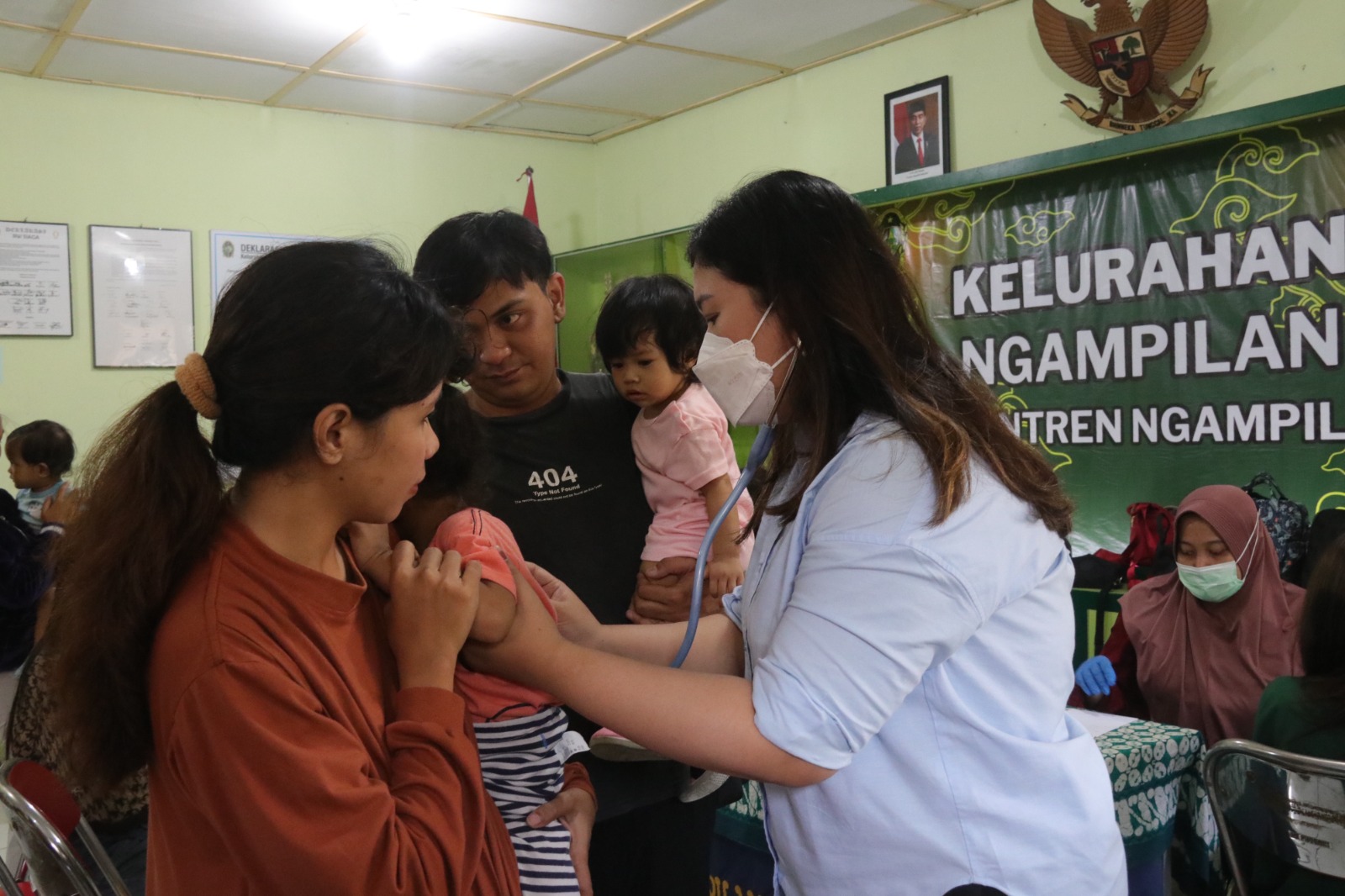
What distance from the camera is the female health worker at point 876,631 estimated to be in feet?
3.15

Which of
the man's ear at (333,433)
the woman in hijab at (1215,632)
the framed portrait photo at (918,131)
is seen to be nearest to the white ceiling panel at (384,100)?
the framed portrait photo at (918,131)

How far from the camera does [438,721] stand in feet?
3.18

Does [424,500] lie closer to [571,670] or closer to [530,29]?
[571,670]

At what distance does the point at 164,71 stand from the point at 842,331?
15.0 feet

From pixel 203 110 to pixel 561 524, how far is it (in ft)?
14.5

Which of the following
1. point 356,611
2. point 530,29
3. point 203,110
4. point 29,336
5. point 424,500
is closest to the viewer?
point 356,611

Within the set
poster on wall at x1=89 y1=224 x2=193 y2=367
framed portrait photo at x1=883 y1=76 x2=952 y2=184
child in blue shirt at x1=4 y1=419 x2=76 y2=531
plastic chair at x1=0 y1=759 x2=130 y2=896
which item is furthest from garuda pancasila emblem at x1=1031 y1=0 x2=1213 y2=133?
child in blue shirt at x1=4 y1=419 x2=76 y2=531

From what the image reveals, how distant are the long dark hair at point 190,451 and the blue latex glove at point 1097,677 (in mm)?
2605

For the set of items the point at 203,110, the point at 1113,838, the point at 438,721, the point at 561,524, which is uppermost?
the point at 203,110

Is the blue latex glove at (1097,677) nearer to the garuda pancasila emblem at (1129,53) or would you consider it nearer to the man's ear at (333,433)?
the garuda pancasila emblem at (1129,53)

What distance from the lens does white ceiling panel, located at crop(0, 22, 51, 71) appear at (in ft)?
13.5

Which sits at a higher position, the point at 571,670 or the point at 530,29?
the point at 530,29

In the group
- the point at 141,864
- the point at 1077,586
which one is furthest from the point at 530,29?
the point at 141,864

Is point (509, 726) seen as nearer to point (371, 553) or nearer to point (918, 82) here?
point (371, 553)
